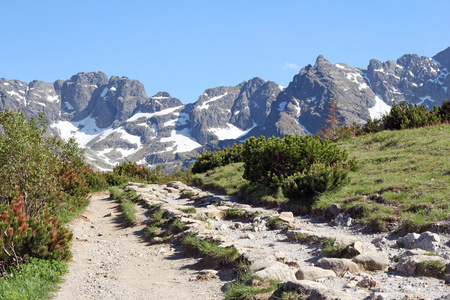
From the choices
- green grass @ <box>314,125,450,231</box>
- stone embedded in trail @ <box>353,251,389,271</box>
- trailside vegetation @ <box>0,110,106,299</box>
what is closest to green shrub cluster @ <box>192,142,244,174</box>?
green grass @ <box>314,125,450,231</box>

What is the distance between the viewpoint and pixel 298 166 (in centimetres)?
1523

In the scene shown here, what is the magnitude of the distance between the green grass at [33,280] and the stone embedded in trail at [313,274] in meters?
4.39

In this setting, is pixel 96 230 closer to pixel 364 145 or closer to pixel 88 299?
pixel 88 299

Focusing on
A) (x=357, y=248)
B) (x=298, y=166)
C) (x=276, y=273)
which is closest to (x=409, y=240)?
(x=357, y=248)

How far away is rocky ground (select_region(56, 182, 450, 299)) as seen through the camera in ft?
17.8

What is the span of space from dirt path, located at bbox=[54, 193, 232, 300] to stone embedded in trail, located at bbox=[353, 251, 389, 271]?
8.35 feet

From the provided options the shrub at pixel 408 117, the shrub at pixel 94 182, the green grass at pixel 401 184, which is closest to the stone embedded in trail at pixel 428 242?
the green grass at pixel 401 184

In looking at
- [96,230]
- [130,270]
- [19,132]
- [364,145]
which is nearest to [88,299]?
[130,270]

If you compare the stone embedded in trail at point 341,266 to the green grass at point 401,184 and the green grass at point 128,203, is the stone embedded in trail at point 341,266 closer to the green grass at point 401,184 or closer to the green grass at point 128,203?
the green grass at point 401,184

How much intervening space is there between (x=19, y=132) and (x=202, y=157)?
69.1 ft

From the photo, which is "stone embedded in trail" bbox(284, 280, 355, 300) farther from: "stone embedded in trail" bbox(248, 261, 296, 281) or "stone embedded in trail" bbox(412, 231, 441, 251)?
"stone embedded in trail" bbox(412, 231, 441, 251)

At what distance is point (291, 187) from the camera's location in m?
13.5

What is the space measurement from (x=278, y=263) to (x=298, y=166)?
929cm

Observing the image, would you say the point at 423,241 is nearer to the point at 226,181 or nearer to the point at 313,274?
the point at 313,274
